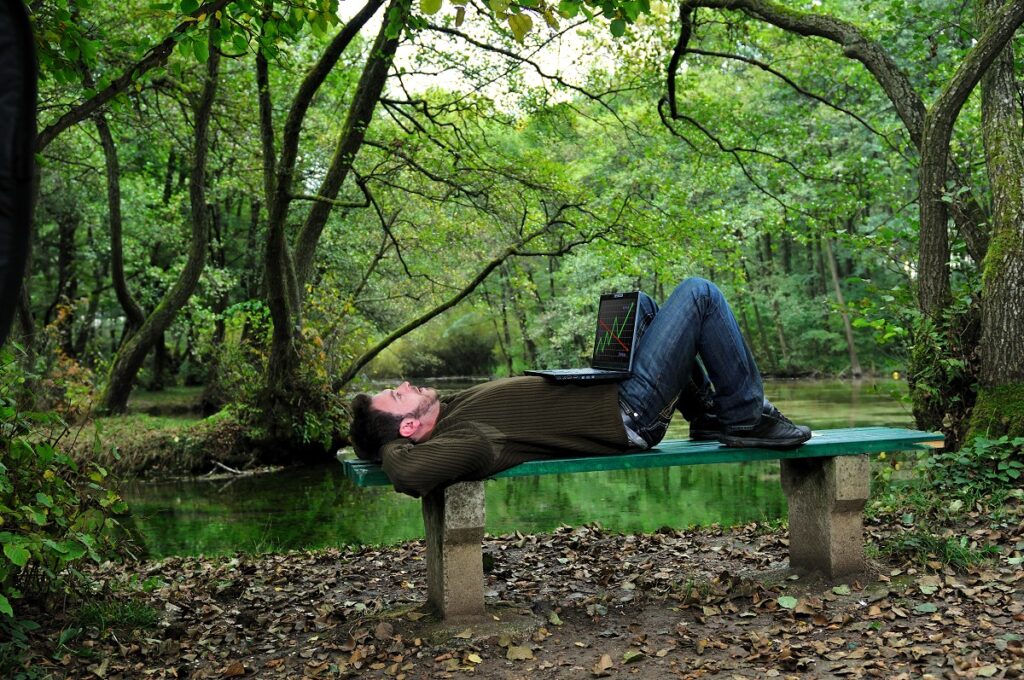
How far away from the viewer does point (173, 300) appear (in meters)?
13.7

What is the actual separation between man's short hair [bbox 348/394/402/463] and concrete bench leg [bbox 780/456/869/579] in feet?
7.40

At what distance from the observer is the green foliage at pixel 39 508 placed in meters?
3.52

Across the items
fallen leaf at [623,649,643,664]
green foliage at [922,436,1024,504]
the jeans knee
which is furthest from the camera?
green foliage at [922,436,1024,504]

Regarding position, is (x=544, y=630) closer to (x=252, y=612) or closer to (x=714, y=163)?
(x=252, y=612)

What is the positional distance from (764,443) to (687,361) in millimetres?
555

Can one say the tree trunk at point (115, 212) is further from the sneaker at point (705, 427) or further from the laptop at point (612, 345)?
the sneaker at point (705, 427)

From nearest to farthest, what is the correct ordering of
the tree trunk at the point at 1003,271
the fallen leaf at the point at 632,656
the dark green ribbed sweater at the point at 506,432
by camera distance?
the fallen leaf at the point at 632,656 → the dark green ribbed sweater at the point at 506,432 → the tree trunk at the point at 1003,271

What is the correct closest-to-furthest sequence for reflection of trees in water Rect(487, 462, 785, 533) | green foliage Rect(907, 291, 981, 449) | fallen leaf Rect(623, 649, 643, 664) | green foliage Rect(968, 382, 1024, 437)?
1. fallen leaf Rect(623, 649, 643, 664)
2. green foliage Rect(968, 382, 1024, 437)
3. green foliage Rect(907, 291, 981, 449)
4. reflection of trees in water Rect(487, 462, 785, 533)

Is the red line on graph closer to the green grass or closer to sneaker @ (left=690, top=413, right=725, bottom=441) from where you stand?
sneaker @ (left=690, top=413, right=725, bottom=441)

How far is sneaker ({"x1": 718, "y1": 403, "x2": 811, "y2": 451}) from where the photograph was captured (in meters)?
4.11

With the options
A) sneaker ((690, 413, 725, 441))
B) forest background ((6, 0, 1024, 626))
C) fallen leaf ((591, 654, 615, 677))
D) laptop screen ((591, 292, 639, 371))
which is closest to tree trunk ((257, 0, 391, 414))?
forest background ((6, 0, 1024, 626))

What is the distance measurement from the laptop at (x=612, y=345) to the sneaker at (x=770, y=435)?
64 centimetres

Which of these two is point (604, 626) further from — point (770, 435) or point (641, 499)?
point (641, 499)

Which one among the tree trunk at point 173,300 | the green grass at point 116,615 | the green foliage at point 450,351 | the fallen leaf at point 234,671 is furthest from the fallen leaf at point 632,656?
the green foliage at point 450,351
